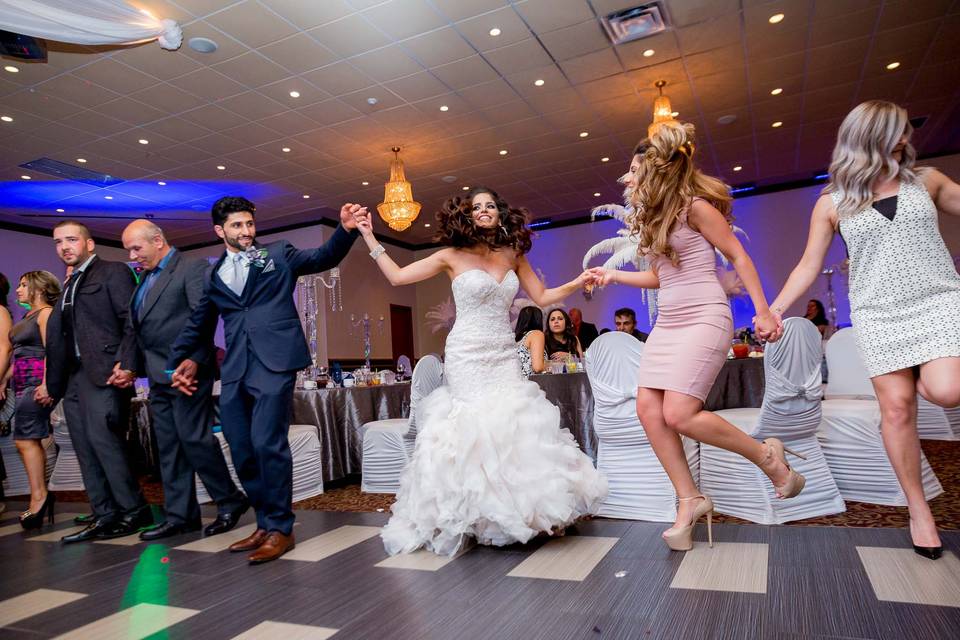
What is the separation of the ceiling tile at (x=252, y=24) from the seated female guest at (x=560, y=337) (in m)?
3.46

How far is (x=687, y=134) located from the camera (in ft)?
7.02

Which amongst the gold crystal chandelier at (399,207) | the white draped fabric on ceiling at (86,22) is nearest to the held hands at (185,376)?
the white draped fabric on ceiling at (86,22)

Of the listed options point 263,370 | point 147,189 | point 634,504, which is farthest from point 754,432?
point 147,189

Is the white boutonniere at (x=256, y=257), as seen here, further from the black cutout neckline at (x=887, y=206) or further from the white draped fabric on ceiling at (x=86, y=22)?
the white draped fabric on ceiling at (x=86, y=22)

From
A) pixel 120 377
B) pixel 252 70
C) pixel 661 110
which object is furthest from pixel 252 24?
pixel 661 110

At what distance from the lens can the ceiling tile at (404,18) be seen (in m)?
5.11

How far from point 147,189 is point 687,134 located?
9.33 metres

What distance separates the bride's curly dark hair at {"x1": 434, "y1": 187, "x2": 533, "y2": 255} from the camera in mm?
2639

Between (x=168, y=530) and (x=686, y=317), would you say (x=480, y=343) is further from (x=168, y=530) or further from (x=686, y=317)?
(x=168, y=530)

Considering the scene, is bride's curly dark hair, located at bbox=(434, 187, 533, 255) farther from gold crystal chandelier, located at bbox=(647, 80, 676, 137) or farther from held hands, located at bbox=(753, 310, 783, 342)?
gold crystal chandelier, located at bbox=(647, 80, 676, 137)

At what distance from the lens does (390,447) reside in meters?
3.97

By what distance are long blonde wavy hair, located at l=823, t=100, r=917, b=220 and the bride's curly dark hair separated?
47.5 inches

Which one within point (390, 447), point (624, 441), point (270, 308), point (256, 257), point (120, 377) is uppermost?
point (256, 257)

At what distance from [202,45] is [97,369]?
11.8 ft
